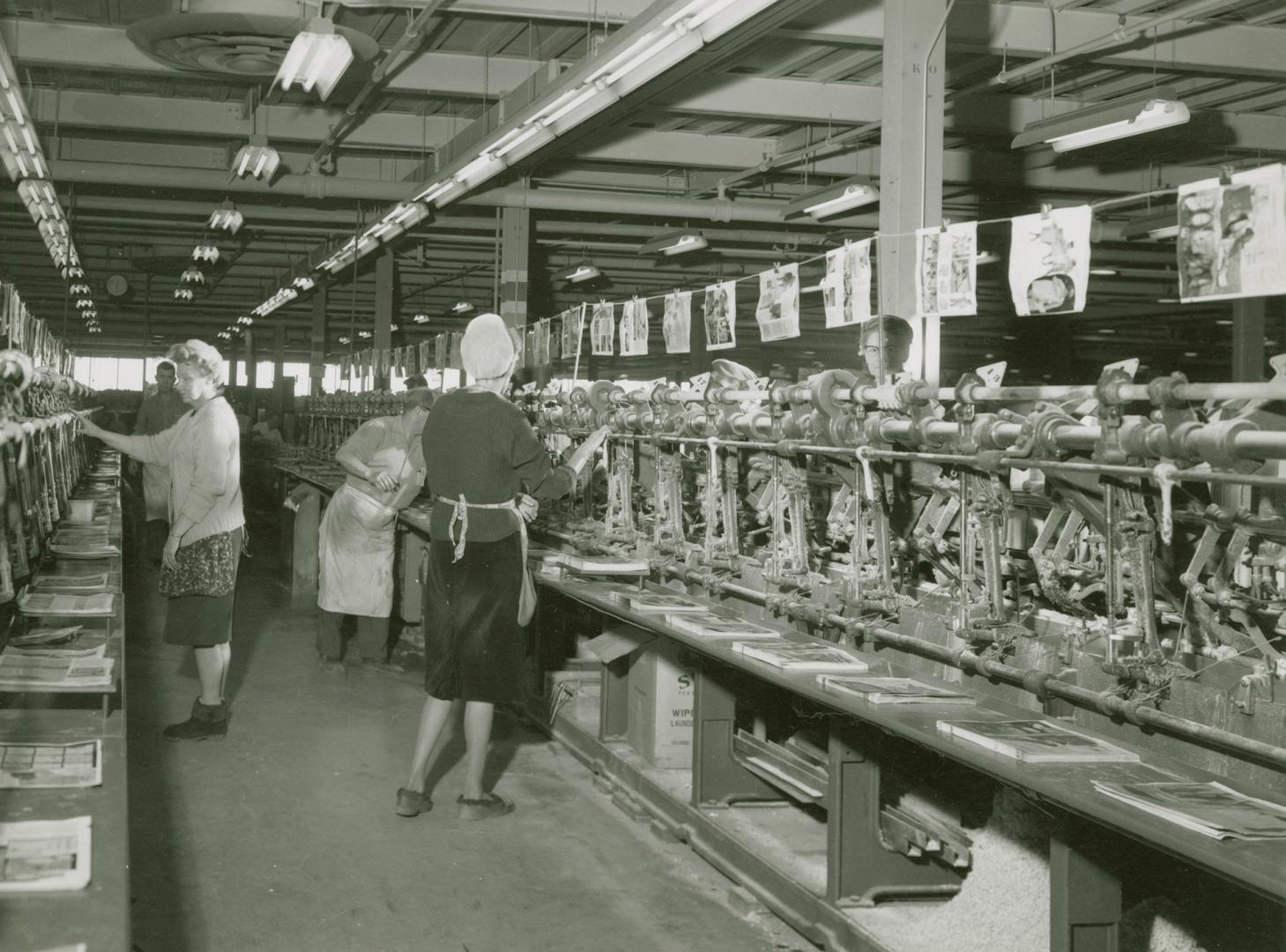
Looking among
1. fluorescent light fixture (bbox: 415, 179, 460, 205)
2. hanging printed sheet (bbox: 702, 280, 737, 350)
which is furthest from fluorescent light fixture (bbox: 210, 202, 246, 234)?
hanging printed sheet (bbox: 702, 280, 737, 350)

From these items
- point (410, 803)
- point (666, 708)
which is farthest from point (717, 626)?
point (410, 803)

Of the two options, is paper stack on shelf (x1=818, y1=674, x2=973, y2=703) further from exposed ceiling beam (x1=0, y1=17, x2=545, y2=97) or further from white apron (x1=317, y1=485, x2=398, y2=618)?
exposed ceiling beam (x1=0, y1=17, x2=545, y2=97)

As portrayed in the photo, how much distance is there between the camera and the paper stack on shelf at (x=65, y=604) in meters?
3.91

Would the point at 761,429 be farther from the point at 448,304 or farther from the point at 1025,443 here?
the point at 448,304

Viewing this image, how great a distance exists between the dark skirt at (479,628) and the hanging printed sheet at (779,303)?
140 centimetres

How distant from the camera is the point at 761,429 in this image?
446 cm

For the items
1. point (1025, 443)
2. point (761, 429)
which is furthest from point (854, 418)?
point (1025, 443)

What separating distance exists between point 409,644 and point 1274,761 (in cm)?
608

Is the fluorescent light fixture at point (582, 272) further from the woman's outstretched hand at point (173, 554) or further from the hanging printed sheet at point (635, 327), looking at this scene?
the woman's outstretched hand at point (173, 554)

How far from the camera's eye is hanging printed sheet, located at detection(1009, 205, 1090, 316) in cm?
372

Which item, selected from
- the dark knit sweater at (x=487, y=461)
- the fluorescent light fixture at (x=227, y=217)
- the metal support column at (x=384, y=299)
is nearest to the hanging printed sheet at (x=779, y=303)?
the dark knit sweater at (x=487, y=461)

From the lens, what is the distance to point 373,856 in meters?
4.21

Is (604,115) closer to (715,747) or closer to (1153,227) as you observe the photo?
(1153,227)

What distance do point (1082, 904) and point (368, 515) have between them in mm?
4897
